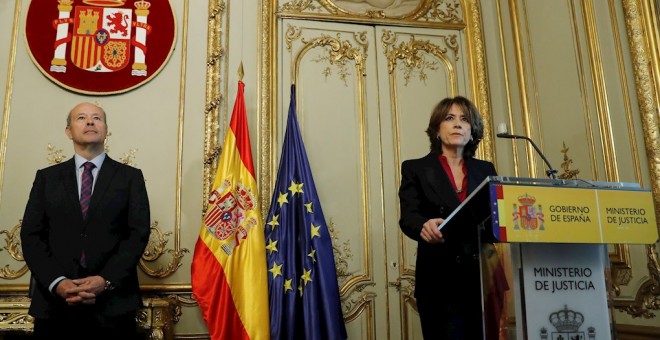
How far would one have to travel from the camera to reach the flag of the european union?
3.15m

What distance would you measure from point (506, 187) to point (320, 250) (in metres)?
1.92

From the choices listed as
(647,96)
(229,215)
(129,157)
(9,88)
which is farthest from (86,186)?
(647,96)

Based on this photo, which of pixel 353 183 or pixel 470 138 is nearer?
pixel 470 138

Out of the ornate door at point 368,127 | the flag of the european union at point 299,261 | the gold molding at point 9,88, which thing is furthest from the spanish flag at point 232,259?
the gold molding at point 9,88

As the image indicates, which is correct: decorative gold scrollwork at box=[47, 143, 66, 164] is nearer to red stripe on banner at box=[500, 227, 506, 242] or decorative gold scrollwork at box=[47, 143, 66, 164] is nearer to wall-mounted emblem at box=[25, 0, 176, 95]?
wall-mounted emblem at box=[25, 0, 176, 95]

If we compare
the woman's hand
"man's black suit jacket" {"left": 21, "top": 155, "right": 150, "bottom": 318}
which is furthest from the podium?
"man's black suit jacket" {"left": 21, "top": 155, "right": 150, "bottom": 318}

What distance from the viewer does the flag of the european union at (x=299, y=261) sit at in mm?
3152

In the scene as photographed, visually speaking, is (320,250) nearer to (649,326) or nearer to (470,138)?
(470,138)

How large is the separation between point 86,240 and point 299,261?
127 centimetres

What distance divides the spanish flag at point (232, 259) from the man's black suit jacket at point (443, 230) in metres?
1.23

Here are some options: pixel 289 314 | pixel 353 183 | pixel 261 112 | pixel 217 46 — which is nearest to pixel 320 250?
pixel 289 314

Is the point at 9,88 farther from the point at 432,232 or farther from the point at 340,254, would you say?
the point at 432,232

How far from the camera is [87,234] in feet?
8.14

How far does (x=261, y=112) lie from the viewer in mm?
3781
